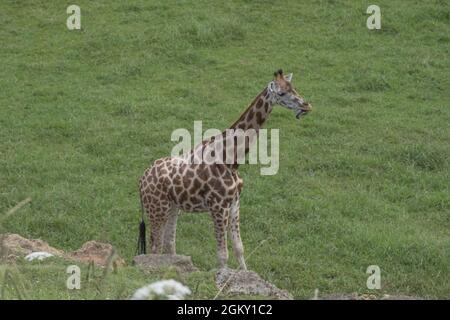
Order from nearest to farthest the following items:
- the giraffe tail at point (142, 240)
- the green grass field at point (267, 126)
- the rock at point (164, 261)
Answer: the rock at point (164, 261), the giraffe tail at point (142, 240), the green grass field at point (267, 126)

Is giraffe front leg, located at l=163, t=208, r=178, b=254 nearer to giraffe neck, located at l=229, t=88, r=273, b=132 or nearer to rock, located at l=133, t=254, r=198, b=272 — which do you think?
rock, located at l=133, t=254, r=198, b=272

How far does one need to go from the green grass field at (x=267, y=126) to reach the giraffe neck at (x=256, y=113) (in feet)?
5.23

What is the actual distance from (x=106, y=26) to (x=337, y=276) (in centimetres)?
1009

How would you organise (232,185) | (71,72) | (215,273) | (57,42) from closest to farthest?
(215,273), (232,185), (71,72), (57,42)

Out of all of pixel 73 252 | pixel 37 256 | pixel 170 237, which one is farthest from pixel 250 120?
pixel 37 256

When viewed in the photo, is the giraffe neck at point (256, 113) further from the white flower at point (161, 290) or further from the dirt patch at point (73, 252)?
the white flower at point (161, 290)

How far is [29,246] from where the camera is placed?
906 centimetres

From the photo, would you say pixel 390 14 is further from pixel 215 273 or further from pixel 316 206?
pixel 215 273

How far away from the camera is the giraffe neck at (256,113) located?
29.0ft

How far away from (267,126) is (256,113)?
18.3 feet

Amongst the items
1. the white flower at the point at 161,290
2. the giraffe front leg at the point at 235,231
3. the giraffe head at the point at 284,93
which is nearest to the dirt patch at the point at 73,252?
the giraffe front leg at the point at 235,231

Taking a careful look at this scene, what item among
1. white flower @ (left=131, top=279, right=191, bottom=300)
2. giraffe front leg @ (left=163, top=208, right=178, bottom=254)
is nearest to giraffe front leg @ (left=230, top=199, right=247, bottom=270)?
giraffe front leg @ (left=163, top=208, right=178, bottom=254)

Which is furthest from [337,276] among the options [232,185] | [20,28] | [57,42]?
[20,28]

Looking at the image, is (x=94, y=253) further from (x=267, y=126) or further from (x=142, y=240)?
→ (x=267, y=126)
